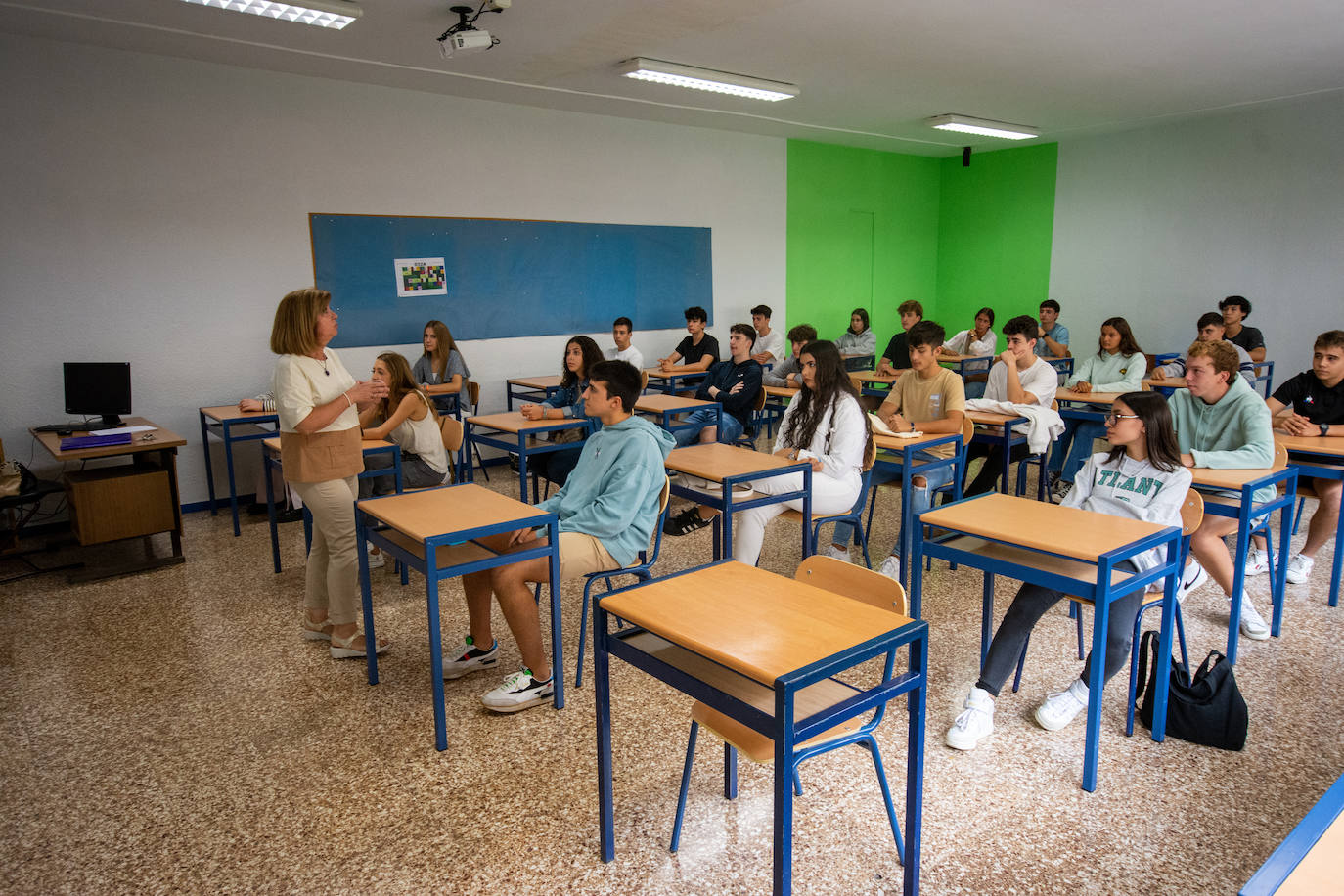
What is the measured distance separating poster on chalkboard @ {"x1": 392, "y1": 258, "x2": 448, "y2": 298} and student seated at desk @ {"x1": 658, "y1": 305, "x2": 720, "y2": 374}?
6.44 feet

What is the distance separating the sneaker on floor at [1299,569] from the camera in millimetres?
3857

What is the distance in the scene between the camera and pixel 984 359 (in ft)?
26.1

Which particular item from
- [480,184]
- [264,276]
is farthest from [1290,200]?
[264,276]

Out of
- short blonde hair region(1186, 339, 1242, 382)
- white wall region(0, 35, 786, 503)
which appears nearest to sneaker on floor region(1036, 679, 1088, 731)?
short blonde hair region(1186, 339, 1242, 382)

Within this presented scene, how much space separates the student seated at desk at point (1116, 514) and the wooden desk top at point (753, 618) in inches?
38.0

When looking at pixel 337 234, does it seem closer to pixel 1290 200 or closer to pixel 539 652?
pixel 539 652

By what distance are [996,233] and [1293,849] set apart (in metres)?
9.54

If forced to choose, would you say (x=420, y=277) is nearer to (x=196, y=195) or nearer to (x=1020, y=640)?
(x=196, y=195)

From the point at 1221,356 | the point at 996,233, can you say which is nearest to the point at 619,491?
the point at 1221,356

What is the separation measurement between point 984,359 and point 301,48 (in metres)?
6.16

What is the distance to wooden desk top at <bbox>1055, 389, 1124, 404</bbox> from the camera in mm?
5156

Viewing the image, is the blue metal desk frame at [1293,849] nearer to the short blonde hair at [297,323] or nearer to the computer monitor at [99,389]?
the short blonde hair at [297,323]

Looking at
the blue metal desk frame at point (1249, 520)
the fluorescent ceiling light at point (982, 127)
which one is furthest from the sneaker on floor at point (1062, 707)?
the fluorescent ceiling light at point (982, 127)

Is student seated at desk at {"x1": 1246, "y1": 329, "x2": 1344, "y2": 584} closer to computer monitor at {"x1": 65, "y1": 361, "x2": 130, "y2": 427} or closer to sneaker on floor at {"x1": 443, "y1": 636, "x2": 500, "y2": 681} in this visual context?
sneaker on floor at {"x1": 443, "y1": 636, "x2": 500, "y2": 681}
